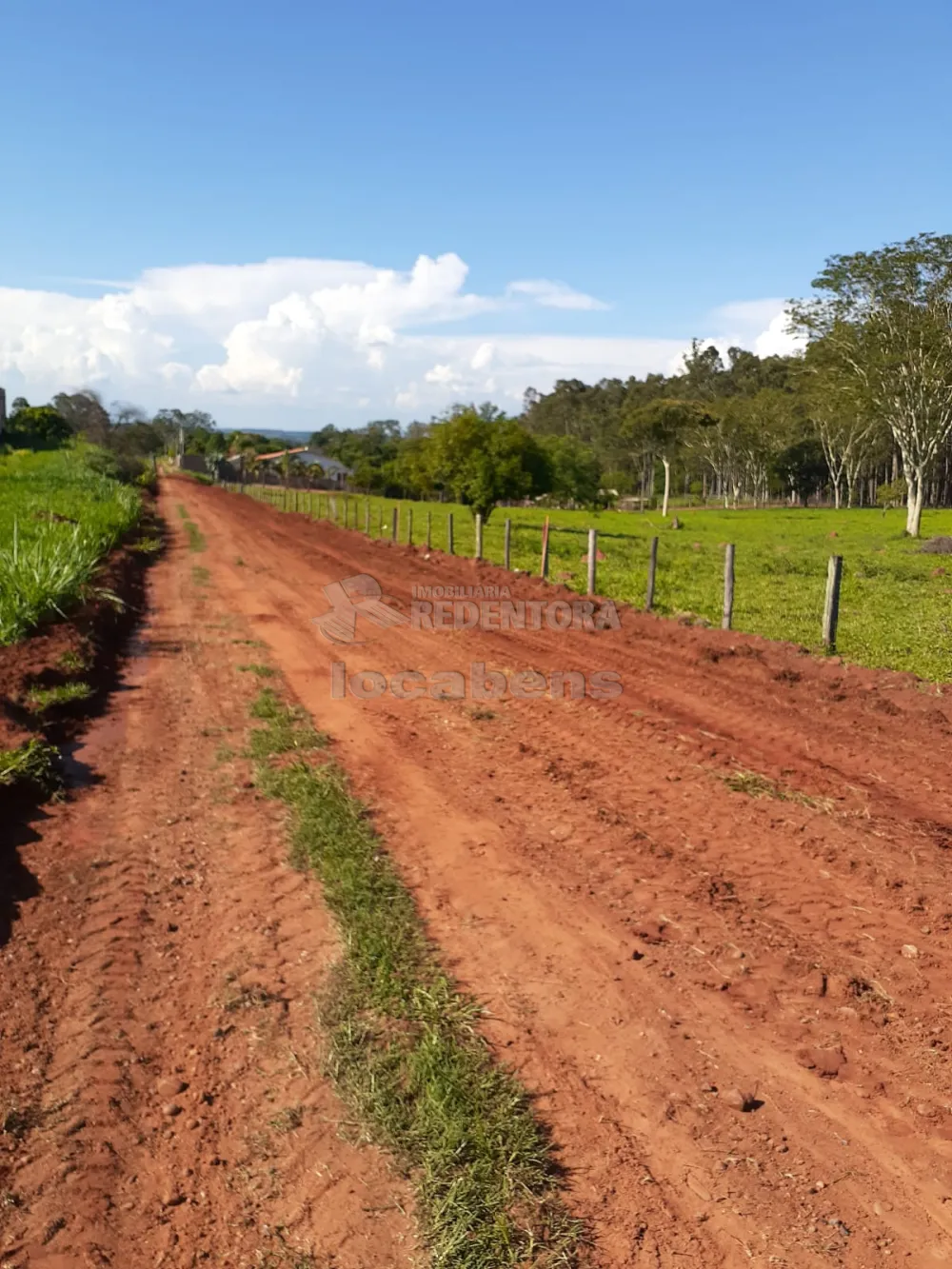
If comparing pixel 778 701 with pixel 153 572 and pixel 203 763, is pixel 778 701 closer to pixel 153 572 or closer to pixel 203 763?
pixel 203 763

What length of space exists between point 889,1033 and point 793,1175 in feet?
3.47

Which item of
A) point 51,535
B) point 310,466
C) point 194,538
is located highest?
point 310,466

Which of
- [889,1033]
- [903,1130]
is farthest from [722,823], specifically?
[903,1130]

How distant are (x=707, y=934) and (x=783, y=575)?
55.4 feet

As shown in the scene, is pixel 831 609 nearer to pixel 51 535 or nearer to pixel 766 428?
pixel 51 535

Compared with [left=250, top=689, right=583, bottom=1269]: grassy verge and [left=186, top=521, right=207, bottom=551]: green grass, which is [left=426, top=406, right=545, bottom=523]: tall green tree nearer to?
[left=186, top=521, right=207, bottom=551]: green grass

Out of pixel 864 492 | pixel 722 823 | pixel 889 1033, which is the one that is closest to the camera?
pixel 889 1033

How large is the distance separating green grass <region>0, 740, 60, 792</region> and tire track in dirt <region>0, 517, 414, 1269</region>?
0.34 meters

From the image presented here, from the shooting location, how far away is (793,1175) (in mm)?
3385

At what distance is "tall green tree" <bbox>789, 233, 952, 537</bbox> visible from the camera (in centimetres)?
3559
